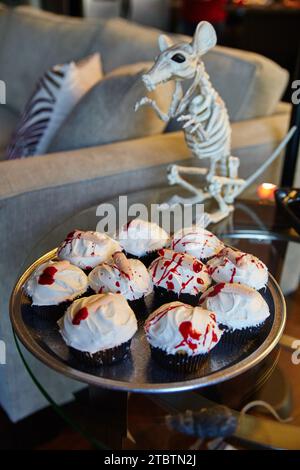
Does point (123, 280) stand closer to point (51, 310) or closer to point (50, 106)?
point (51, 310)

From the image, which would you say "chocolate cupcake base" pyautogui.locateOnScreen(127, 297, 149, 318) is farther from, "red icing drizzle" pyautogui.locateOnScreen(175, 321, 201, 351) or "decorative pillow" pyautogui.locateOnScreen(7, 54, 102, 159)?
"decorative pillow" pyautogui.locateOnScreen(7, 54, 102, 159)

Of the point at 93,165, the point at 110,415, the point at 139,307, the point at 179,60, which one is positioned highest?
the point at 179,60

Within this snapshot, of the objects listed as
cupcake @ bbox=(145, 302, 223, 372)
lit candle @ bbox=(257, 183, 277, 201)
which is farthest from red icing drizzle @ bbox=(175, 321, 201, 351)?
lit candle @ bbox=(257, 183, 277, 201)

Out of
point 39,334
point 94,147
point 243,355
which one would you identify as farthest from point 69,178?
point 243,355

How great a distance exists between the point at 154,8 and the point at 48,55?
104 inches

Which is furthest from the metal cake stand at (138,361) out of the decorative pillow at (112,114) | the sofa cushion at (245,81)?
the sofa cushion at (245,81)

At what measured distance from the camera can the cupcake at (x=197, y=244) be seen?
89cm

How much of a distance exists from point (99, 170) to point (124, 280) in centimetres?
49

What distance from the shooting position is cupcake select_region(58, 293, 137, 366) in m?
0.69

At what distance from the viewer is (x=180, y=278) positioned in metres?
0.80

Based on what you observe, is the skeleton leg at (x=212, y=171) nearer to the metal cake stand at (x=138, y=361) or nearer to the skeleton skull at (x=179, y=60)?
the skeleton skull at (x=179, y=60)

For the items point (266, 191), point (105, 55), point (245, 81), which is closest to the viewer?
point (266, 191)

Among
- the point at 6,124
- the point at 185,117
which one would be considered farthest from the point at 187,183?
the point at 6,124

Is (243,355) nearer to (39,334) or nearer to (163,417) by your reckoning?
(163,417)
